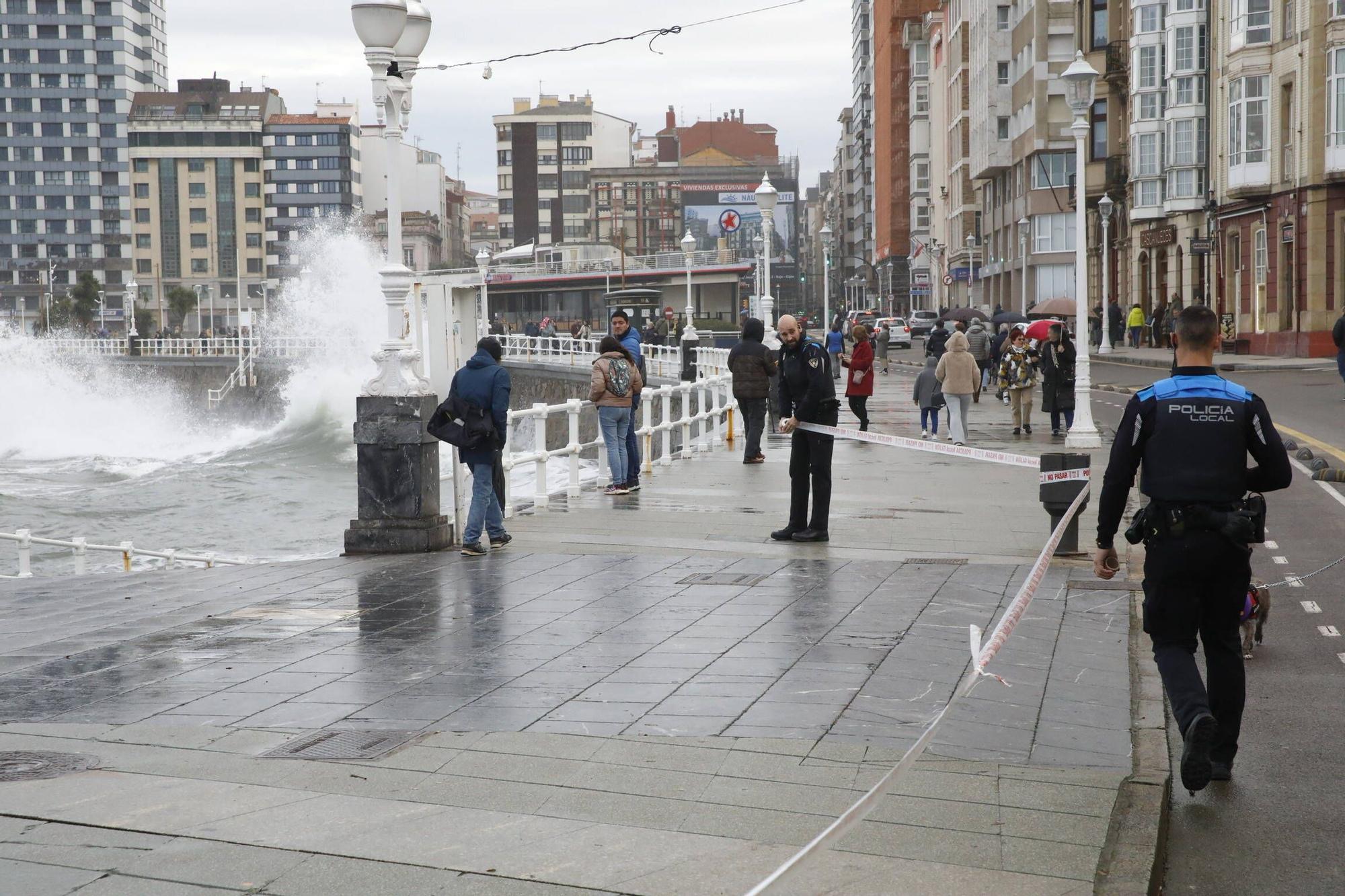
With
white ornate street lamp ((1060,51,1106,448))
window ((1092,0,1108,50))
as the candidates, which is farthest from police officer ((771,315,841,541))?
window ((1092,0,1108,50))

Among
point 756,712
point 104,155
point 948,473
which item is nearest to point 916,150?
point 104,155

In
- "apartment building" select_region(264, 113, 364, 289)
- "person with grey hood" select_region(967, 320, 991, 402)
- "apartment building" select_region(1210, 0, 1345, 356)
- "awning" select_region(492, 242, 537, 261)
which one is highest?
"apartment building" select_region(264, 113, 364, 289)

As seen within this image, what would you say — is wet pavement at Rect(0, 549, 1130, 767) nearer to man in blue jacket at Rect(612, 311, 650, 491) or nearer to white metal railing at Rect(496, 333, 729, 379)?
man in blue jacket at Rect(612, 311, 650, 491)

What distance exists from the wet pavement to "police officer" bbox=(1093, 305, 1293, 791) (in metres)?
0.42

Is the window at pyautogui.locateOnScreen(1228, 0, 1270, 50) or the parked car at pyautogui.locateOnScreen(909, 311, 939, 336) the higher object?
the window at pyautogui.locateOnScreen(1228, 0, 1270, 50)

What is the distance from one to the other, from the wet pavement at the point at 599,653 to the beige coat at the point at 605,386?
16.8ft

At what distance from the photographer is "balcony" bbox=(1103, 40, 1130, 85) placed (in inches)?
2271

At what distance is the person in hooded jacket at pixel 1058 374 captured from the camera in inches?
890

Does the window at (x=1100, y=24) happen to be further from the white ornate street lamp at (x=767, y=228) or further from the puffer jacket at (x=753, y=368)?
the puffer jacket at (x=753, y=368)

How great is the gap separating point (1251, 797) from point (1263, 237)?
136ft

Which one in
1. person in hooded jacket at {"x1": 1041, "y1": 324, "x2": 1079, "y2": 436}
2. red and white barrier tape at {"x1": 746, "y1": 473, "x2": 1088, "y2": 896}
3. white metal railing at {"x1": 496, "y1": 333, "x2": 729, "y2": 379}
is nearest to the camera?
red and white barrier tape at {"x1": 746, "y1": 473, "x2": 1088, "y2": 896}

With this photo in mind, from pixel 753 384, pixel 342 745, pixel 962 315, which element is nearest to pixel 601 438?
pixel 753 384

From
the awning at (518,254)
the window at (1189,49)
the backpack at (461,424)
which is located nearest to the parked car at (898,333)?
the window at (1189,49)

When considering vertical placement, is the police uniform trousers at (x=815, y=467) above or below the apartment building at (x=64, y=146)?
below
